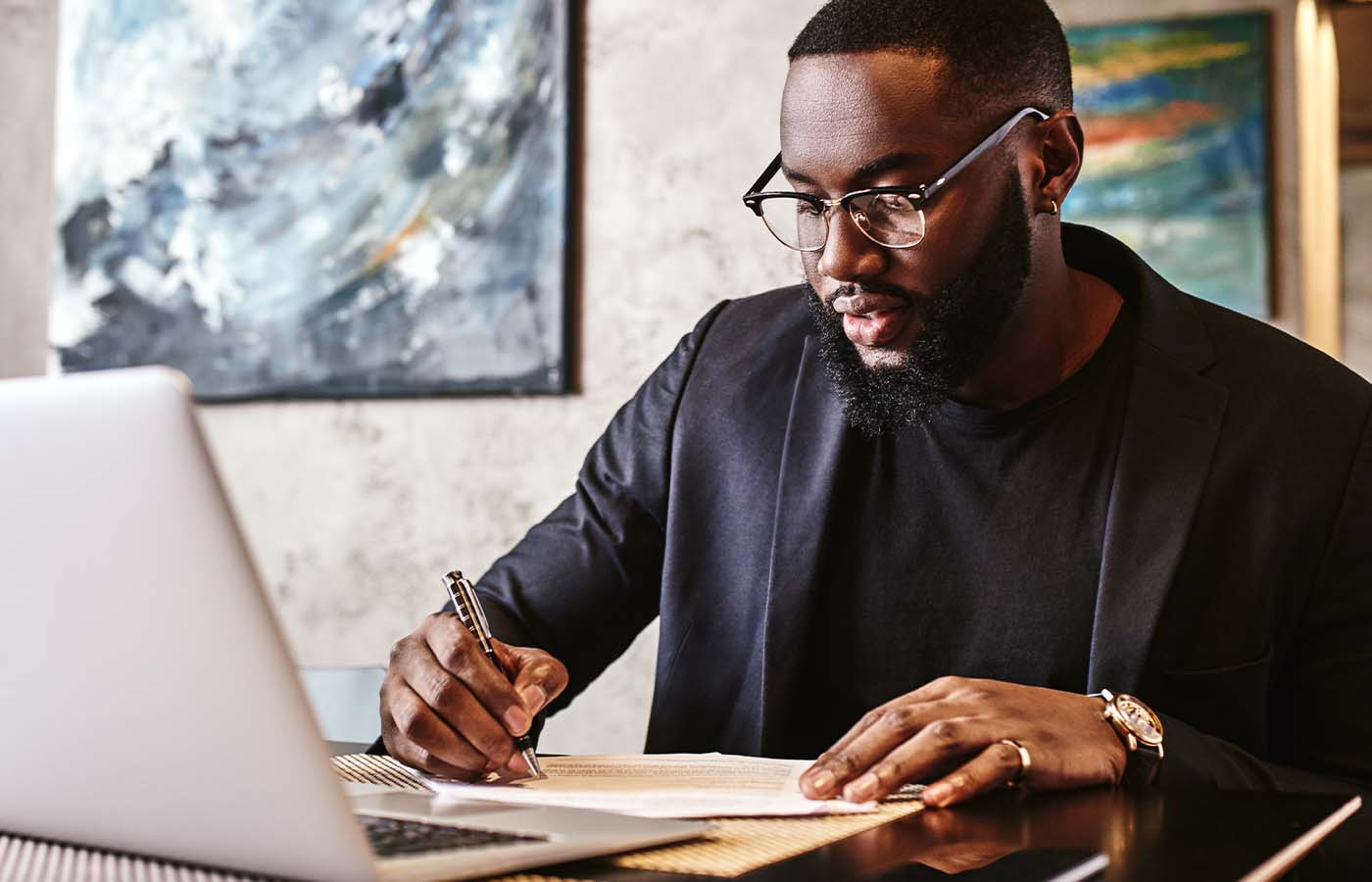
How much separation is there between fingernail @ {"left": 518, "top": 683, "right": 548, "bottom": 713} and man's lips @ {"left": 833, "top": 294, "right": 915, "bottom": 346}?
0.53 m

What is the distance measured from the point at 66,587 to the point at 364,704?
1157 millimetres

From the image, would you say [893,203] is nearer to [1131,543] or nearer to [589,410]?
[1131,543]

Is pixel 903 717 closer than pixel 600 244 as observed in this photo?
Yes

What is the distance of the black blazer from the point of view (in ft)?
4.40

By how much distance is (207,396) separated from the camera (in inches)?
122

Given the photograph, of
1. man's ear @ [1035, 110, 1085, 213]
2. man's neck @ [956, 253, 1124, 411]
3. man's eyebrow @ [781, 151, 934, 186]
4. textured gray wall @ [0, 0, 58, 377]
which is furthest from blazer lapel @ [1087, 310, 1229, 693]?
textured gray wall @ [0, 0, 58, 377]

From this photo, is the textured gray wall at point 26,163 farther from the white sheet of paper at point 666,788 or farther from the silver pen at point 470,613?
the white sheet of paper at point 666,788

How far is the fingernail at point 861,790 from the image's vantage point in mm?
916

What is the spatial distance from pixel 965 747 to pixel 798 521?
1.90 feet

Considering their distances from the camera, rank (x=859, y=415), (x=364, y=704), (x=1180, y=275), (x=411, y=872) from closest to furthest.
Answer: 1. (x=411, y=872)
2. (x=859, y=415)
3. (x=364, y=704)
4. (x=1180, y=275)

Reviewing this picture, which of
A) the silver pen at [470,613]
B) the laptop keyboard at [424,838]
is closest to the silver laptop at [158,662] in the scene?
the laptop keyboard at [424,838]

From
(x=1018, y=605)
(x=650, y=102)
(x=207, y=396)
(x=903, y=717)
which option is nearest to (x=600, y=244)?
(x=650, y=102)

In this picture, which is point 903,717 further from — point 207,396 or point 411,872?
point 207,396

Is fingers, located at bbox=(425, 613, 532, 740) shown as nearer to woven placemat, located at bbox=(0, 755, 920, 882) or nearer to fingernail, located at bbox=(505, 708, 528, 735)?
fingernail, located at bbox=(505, 708, 528, 735)
